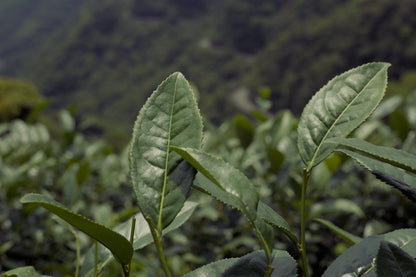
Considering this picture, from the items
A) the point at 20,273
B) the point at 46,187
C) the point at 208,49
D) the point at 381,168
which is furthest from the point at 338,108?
the point at 208,49

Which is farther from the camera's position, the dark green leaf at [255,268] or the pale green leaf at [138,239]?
the pale green leaf at [138,239]

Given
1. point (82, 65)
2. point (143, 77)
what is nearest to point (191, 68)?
point (143, 77)

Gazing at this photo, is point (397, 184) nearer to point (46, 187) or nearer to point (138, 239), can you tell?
point (138, 239)

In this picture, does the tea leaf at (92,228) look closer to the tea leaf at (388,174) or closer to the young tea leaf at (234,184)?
the young tea leaf at (234,184)

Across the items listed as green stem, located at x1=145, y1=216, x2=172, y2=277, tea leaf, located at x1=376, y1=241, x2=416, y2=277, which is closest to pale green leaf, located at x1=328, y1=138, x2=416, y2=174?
tea leaf, located at x1=376, y1=241, x2=416, y2=277

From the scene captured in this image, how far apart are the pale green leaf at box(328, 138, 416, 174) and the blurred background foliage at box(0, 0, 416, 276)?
Result: 0.34 m

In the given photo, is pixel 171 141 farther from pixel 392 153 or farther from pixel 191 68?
pixel 191 68

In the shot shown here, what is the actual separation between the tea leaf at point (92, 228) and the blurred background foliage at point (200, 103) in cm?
29

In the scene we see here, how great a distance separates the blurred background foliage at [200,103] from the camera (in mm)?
1468

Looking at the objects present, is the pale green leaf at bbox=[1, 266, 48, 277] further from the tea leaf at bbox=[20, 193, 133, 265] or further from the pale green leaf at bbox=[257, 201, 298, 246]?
the pale green leaf at bbox=[257, 201, 298, 246]

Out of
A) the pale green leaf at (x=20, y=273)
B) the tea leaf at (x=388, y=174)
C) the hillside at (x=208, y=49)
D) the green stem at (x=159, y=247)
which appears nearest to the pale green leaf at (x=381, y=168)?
the tea leaf at (x=388, y=174)

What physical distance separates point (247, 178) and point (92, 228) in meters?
0.18

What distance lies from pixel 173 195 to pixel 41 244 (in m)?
1.54

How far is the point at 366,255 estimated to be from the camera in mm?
495
